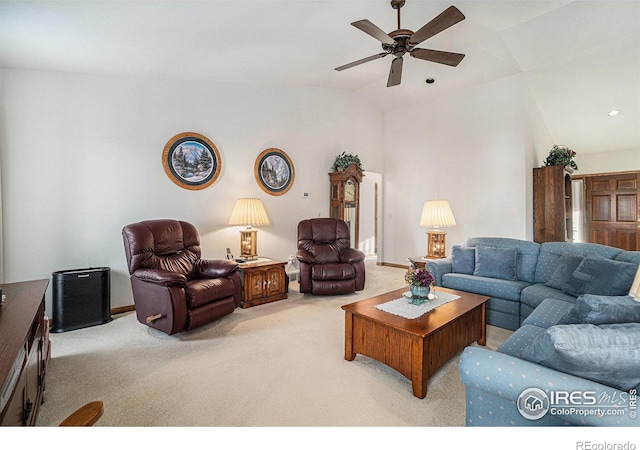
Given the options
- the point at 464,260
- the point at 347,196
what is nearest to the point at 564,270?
the point at 464,260

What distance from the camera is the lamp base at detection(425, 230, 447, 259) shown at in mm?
4609

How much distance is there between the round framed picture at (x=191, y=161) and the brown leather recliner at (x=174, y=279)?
0.73m

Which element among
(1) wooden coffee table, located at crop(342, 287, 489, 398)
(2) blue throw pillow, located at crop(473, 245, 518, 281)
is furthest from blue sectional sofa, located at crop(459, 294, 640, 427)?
(2) blue throw pillow, located at crop(473, 245, 518, 281)

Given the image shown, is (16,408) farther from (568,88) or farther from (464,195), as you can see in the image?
(568,88)

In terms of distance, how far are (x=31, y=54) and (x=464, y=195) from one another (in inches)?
234

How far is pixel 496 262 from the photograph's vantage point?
3.35 meters

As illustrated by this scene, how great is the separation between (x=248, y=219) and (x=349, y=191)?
2251 mm

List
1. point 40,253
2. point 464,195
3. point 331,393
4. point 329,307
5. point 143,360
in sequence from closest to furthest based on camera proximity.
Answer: point 331,393 → point 143,360 → point 40,253 → point 329,307 → point 464,195

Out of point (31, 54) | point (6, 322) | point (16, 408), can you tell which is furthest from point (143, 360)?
point (31, 54)

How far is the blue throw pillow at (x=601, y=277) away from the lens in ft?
7.81

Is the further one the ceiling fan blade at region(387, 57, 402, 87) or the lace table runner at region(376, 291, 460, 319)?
the ceiling fan blade at region(387, 57, 402, 87)

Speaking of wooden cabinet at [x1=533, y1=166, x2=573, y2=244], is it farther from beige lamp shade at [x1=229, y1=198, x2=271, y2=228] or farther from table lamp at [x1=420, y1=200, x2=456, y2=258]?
beige lamp shade at [x1=229, y1=198, x2=271, y2=228]

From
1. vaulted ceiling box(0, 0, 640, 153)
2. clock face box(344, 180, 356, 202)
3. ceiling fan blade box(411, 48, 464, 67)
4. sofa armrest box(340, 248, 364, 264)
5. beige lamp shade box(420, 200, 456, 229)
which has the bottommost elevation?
sofa armrest box(340, 248, 364, 264)

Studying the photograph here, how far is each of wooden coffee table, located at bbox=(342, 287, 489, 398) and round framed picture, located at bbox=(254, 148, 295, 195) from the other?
2779mm
